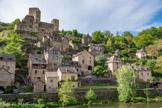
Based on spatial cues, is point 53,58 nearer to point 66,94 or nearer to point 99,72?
point 99,72

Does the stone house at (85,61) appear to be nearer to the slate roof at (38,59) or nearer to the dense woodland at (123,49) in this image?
the dense woodland at (123,49)

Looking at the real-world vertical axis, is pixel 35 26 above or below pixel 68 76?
above

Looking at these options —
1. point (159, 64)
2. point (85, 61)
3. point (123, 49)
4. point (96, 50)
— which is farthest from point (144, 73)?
point (123, 49)

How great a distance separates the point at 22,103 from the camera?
29.6 m

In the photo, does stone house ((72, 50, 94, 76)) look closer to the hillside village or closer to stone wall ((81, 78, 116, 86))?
the hillside village

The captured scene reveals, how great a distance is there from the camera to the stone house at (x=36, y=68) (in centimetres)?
4131

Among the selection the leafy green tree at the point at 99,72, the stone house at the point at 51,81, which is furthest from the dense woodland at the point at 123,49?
the stone house at the point at 51,81

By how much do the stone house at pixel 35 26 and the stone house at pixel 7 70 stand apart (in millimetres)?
32356

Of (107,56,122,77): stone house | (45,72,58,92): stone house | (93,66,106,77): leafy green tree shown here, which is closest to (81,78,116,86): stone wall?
(93,66,106,77): leafy green tree

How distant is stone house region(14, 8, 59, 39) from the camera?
71125 mm

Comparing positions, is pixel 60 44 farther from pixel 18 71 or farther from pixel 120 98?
pixel 120 98

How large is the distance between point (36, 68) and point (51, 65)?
488cm

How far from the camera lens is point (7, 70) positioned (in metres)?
37.2

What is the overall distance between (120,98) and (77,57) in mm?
21212
